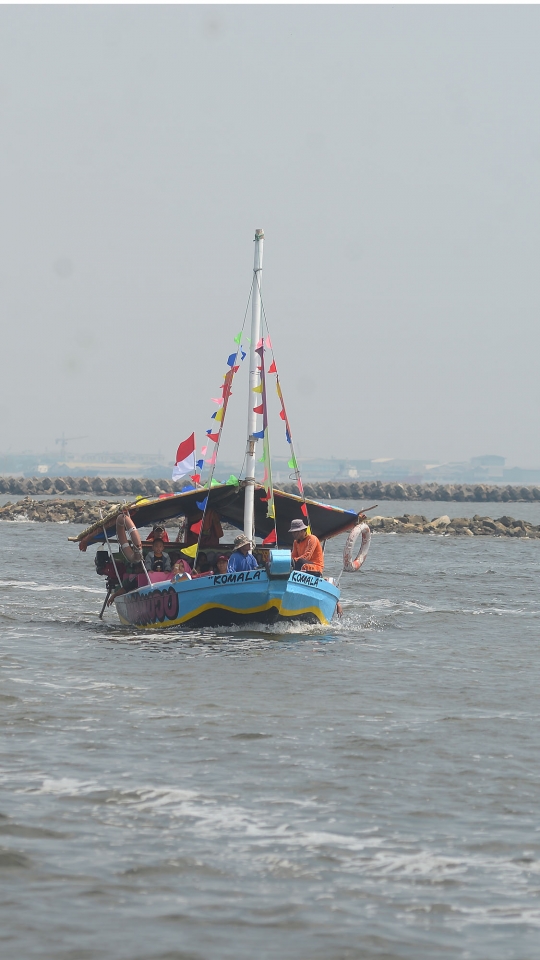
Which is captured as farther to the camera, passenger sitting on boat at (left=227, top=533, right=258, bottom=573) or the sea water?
passenger sitting on boat at (left=227, top=533, right=258, bottom=573)

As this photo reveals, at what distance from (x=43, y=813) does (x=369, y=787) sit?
3.09 meters

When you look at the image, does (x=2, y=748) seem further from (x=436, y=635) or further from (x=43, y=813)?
(x=436, y=635)

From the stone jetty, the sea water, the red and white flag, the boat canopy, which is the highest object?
the red and white flag

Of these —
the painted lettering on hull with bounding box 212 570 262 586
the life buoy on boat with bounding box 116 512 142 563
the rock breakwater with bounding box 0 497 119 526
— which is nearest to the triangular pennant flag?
the life buoy on boat with bounding box 116 512 142 563

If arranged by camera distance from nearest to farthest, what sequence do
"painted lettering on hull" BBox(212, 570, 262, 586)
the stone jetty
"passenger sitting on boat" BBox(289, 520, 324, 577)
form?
"painted lettering on hull" BBox(212, 570, 262, 586), "passenger sitting on boat" BBox(289, 520, 324, 577), the stone jetty

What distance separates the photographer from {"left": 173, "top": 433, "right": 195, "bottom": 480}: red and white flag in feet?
79.8

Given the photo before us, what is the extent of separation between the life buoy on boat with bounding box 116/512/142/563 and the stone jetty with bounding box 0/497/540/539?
3391 centimetres

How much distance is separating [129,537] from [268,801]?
13825mm

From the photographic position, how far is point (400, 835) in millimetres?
9469

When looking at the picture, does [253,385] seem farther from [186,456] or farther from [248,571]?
[248,571]

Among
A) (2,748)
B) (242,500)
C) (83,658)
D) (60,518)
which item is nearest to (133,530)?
(242,500)

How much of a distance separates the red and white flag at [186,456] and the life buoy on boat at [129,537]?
1493 millimetres

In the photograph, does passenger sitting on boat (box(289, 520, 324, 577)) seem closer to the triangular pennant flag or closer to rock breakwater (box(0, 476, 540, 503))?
the triangular pennant flag

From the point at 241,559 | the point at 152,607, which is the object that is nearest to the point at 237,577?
the point at 241,559
